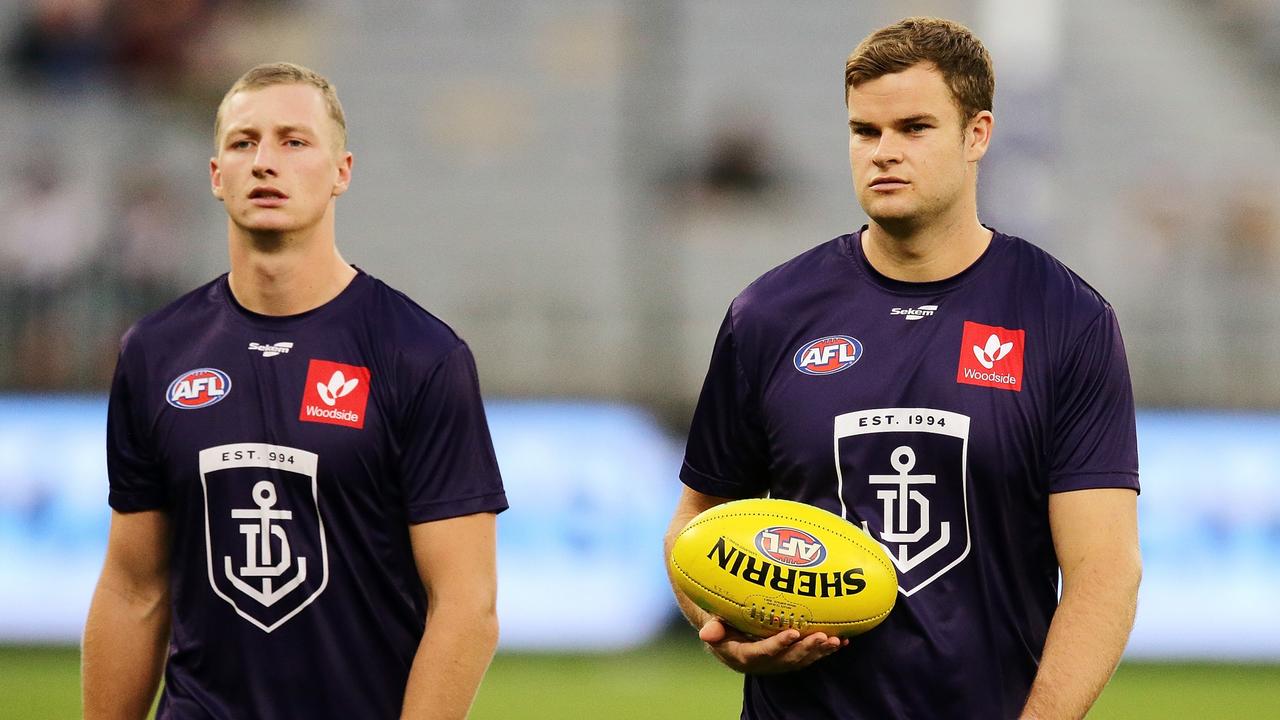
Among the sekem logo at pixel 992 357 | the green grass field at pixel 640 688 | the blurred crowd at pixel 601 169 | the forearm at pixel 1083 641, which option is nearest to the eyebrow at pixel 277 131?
the sekem logo at pixel 992 357

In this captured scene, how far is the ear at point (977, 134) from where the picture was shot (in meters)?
3.93

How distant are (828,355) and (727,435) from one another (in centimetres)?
37

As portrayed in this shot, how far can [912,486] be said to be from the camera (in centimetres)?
387

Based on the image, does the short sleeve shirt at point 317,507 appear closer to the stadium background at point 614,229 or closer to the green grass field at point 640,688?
the green grass field at point 640,688

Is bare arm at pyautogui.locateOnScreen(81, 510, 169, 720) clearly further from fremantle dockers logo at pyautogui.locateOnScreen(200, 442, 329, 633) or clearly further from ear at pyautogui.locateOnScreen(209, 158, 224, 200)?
ear at pyautogui.locateOnScreen(209, 158, 224, 200)

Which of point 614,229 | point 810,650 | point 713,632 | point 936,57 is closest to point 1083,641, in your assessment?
point 810,650

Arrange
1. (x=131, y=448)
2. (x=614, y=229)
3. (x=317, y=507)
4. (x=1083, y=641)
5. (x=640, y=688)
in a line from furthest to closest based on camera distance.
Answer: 1. (x=614, y=229)
2. (x=640, y=688)
3. (x=131, y=448)
4. (x=317, y=507)
5. (x=1083, y=641)

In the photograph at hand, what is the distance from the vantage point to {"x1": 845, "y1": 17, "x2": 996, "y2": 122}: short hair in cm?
386

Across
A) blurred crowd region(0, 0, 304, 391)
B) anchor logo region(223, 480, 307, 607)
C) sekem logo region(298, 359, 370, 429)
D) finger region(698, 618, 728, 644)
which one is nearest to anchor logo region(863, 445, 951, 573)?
finger region(698, 618, 728, 644)

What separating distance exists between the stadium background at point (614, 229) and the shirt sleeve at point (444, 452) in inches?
218

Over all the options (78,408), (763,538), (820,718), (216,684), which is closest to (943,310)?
(763,538)

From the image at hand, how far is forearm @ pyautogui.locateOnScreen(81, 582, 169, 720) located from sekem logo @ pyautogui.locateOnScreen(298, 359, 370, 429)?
2.10 ft

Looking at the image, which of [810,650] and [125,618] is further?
[125,618]

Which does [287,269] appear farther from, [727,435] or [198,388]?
[727,435]
